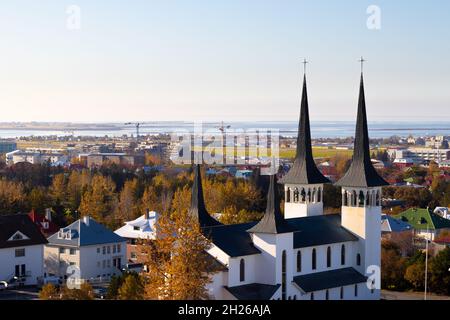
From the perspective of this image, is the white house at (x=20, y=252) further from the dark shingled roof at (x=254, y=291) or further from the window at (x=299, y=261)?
the window at (x=299, y=261)

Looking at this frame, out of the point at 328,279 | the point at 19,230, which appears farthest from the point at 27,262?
the point at 328,279

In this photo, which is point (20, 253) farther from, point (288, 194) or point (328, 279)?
point (328, 279)

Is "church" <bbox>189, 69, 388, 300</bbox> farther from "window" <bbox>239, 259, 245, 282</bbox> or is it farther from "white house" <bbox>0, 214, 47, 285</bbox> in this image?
"white house" <bbox>0, 214, 47, 285</bbox>

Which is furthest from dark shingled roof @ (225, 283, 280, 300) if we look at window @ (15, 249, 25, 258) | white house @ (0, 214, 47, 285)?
window @ (15, 249, 25, 258)

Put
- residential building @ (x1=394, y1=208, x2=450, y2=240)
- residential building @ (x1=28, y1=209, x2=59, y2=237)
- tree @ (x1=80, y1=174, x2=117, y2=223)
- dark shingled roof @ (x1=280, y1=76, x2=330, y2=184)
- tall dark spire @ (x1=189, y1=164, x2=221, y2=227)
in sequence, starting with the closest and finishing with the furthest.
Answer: tall dark spire @ (x1=189, y1=164, x2=221, y2=227), dark shingled roof @ (x1=280, y1=76, x2=330, y2=184), residential building @ (x1=28, y1=209, x2=59, y2=237), tree @ (x1=80, y1=174, x2=117, y2=223), residential building @ (x1=394, y1=208, x2=450, y2=240)

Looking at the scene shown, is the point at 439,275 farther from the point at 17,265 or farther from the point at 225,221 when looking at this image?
the point at 17,265
